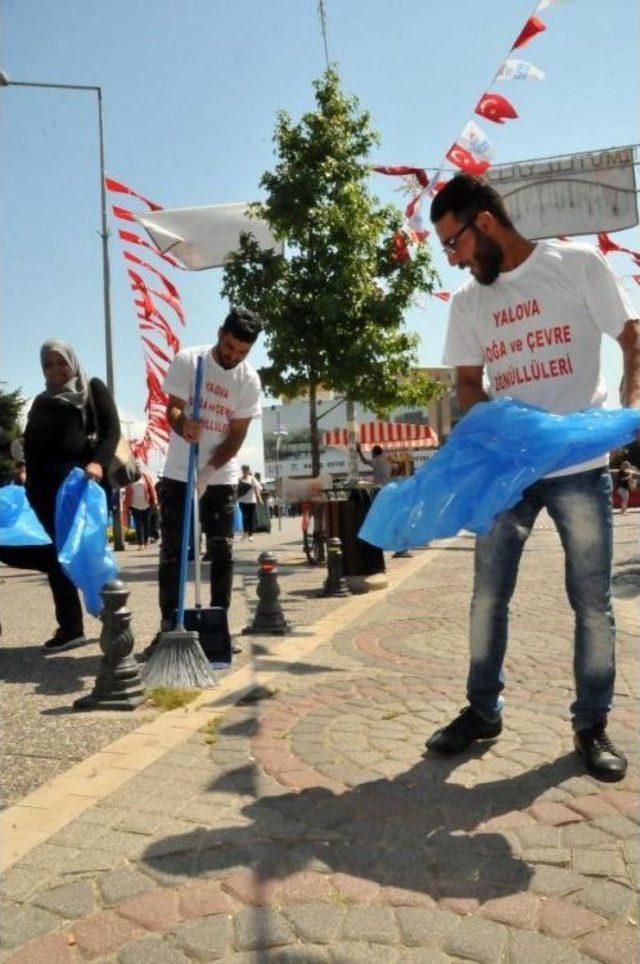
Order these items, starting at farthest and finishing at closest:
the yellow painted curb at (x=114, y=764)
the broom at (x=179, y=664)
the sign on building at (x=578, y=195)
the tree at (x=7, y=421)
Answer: the tree at (x=7, y=421)
the sign on building at (x=578, y=195)
the broom at (x=179, y=664)
the yellow painted curb at (x=114, y=764)

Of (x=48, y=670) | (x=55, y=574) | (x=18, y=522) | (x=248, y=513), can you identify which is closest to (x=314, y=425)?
(x=248, y=513)

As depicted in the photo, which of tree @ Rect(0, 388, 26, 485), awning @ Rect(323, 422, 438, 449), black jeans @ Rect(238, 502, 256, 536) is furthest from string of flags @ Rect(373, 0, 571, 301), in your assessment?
tree @ Rect(0, 388, 26, 485)

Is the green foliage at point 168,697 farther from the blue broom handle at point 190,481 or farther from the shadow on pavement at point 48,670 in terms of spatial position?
the blue broom handle at point 190,481

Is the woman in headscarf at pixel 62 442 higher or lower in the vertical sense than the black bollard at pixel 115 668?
higher

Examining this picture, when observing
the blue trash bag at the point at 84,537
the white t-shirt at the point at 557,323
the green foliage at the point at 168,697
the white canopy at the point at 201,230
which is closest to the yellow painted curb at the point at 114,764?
the green foliage at the point at 168,697

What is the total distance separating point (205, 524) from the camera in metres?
5.22

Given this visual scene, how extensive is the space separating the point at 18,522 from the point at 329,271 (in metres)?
8.22

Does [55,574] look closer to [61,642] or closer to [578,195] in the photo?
[61,642]

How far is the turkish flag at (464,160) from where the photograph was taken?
10047 mm

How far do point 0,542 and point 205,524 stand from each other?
1491mm

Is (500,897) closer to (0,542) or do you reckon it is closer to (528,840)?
(528,840)

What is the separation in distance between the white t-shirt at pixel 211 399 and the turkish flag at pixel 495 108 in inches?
249

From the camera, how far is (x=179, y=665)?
160 inches

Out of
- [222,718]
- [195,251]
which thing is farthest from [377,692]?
[195,251]
